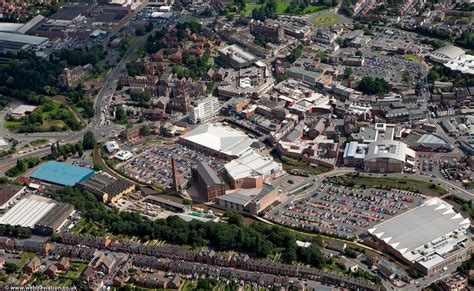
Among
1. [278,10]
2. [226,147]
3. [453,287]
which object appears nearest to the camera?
[453,287]

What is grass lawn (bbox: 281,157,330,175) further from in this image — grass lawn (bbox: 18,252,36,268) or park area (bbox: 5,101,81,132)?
grass lawn (bbox: 18,252,36,268)

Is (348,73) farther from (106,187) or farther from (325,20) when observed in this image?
(106,187)

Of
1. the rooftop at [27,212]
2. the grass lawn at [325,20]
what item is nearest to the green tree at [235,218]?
the rooftop at [27,212]

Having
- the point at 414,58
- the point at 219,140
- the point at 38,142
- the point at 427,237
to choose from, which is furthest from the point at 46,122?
the point at 414,58

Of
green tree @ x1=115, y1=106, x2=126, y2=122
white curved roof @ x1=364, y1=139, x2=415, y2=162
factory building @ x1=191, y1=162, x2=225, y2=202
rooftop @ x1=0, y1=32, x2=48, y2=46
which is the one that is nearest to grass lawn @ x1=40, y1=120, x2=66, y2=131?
green tree @ x1=115, y1=106, x2=126, y2=122

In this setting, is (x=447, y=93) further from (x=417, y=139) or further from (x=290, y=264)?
(x=290, y=264)

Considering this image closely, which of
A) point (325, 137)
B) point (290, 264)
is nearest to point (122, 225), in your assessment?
point (290, 264)
